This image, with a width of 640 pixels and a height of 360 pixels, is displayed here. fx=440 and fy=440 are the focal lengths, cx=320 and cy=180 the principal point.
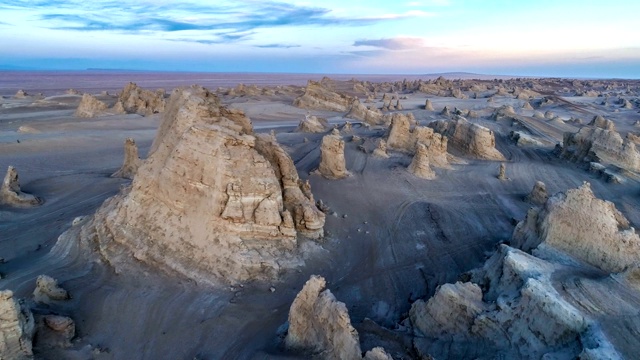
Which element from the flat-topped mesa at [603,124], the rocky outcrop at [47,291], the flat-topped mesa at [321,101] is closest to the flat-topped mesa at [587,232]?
the rocky outcrop at [47,291]

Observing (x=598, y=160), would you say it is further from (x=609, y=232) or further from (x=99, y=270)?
(x=99, y=270)

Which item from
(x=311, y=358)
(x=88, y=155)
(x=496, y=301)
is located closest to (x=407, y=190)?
(x=496, y=301)

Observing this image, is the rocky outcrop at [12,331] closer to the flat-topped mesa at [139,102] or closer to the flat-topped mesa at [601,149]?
the flat-topped mesa at [601,149]

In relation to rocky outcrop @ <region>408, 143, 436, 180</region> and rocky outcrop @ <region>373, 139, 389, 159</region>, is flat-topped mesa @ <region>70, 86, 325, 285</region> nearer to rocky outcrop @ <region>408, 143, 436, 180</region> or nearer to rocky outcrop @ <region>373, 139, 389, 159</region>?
rocky outcrop @ <region>408, 143, 436, 180</region>

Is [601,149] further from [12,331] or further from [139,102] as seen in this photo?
[139,102]

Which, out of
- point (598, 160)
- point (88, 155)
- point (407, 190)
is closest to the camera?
point (407, 190)

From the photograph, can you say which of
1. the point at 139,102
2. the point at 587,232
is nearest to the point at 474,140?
the point at 587,232
